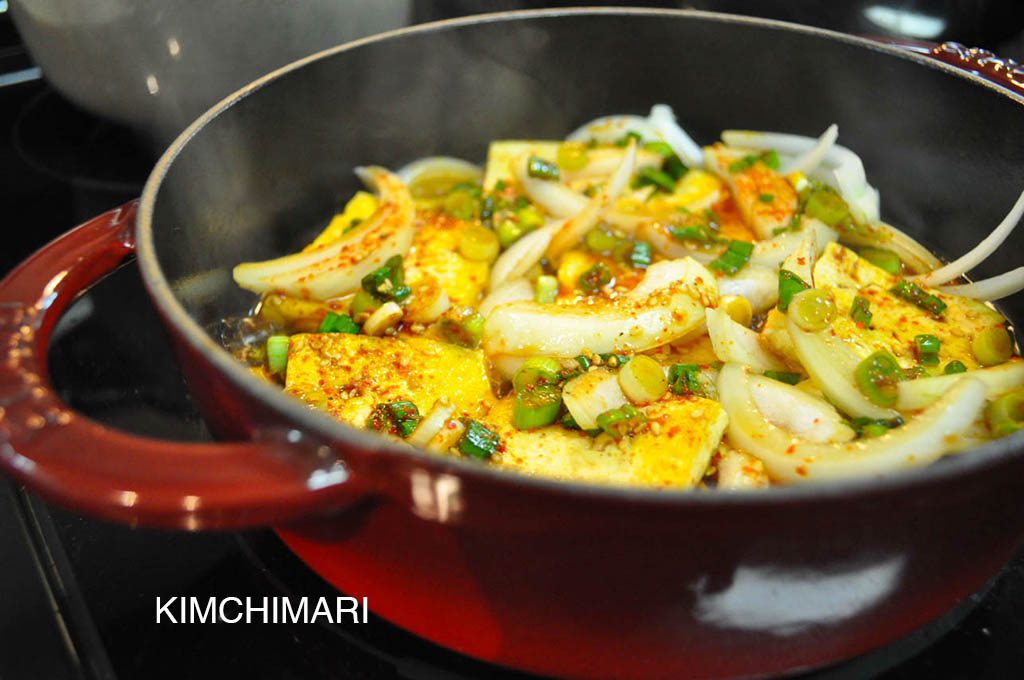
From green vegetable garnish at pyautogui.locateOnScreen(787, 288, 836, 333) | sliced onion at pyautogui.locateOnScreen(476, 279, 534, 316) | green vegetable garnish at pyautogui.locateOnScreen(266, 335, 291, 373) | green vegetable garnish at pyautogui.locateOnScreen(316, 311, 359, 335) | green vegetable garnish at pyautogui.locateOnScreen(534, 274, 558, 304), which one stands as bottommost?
green vegetable garnish at pyautogui.locateOnScreen(266, 335, 291, 373)

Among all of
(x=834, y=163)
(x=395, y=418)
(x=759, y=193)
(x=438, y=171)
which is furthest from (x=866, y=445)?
(x=438, y=171)

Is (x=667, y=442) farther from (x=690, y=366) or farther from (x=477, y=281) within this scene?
(x=477, y=281)

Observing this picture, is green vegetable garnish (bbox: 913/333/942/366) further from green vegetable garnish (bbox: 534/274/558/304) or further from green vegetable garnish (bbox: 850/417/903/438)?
green vegetable garnish (bbox: 534/274/558/304)

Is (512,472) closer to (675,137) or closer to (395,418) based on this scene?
(395,418)

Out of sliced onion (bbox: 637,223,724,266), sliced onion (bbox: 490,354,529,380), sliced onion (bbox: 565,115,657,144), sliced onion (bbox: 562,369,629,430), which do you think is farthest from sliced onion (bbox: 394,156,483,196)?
sliced onion (bbox: 562,369,629,430)

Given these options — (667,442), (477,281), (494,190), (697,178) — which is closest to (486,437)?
(667,442)

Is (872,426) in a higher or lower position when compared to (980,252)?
lower
